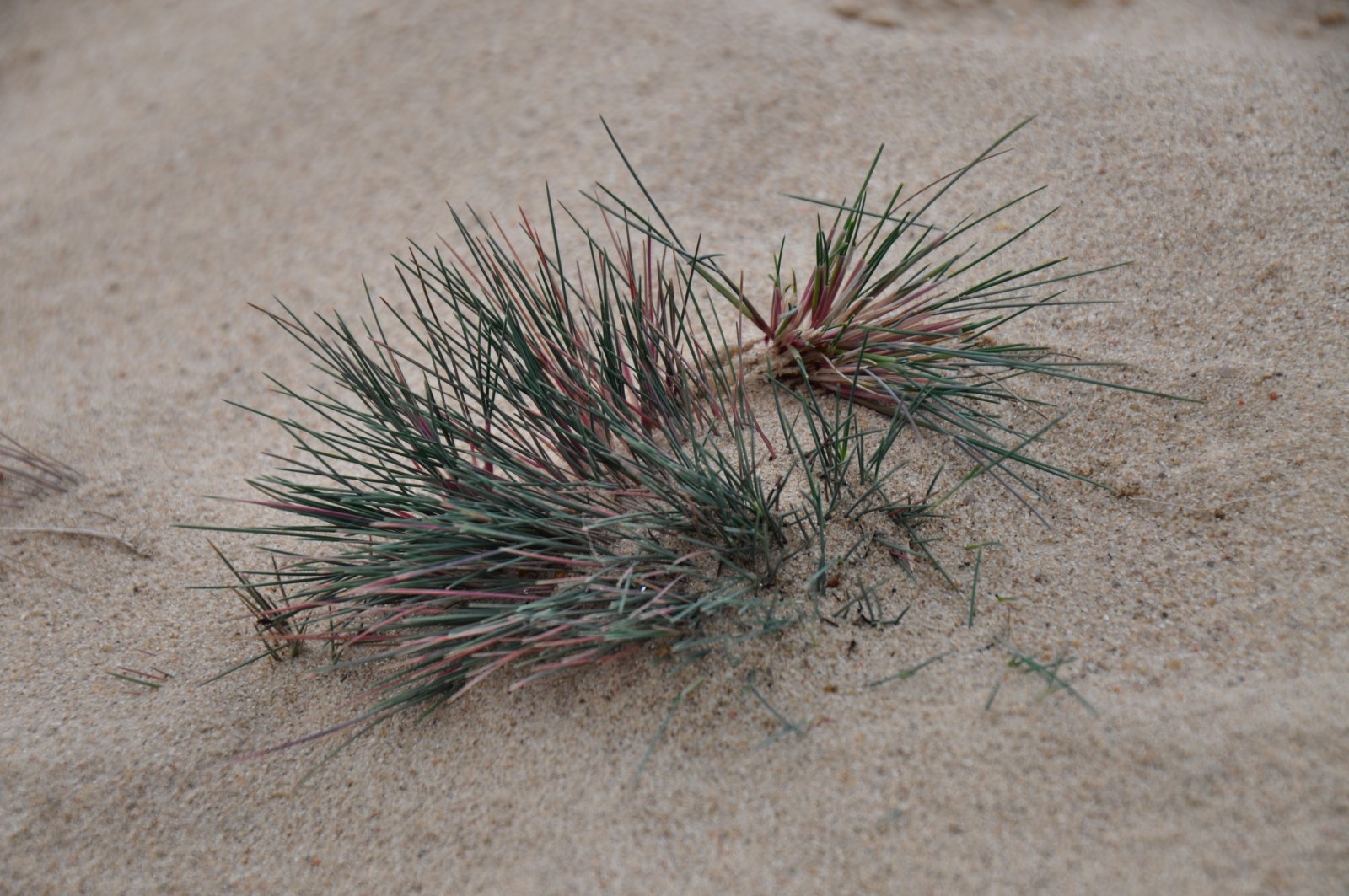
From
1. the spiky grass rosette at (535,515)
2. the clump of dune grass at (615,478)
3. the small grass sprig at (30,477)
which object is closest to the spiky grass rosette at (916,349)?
the clump of dune grass at (615,478)

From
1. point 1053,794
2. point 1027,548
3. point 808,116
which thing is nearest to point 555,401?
point 1027,548

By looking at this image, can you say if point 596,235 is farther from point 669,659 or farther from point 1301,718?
point 1301,718

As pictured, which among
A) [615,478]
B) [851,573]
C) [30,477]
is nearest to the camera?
[851,573]

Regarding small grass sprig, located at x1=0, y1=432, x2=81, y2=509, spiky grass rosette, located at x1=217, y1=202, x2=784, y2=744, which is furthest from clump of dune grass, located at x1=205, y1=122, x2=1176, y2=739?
small grass sprig, located at x1=0, y1=432, x2=81, y2=509

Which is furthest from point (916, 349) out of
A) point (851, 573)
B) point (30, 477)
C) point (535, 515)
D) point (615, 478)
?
point (30, 477)

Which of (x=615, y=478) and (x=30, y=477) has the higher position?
(x=30, y=477)

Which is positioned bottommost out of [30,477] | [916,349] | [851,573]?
[851,573]

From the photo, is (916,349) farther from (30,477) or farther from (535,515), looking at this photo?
(30,477)
